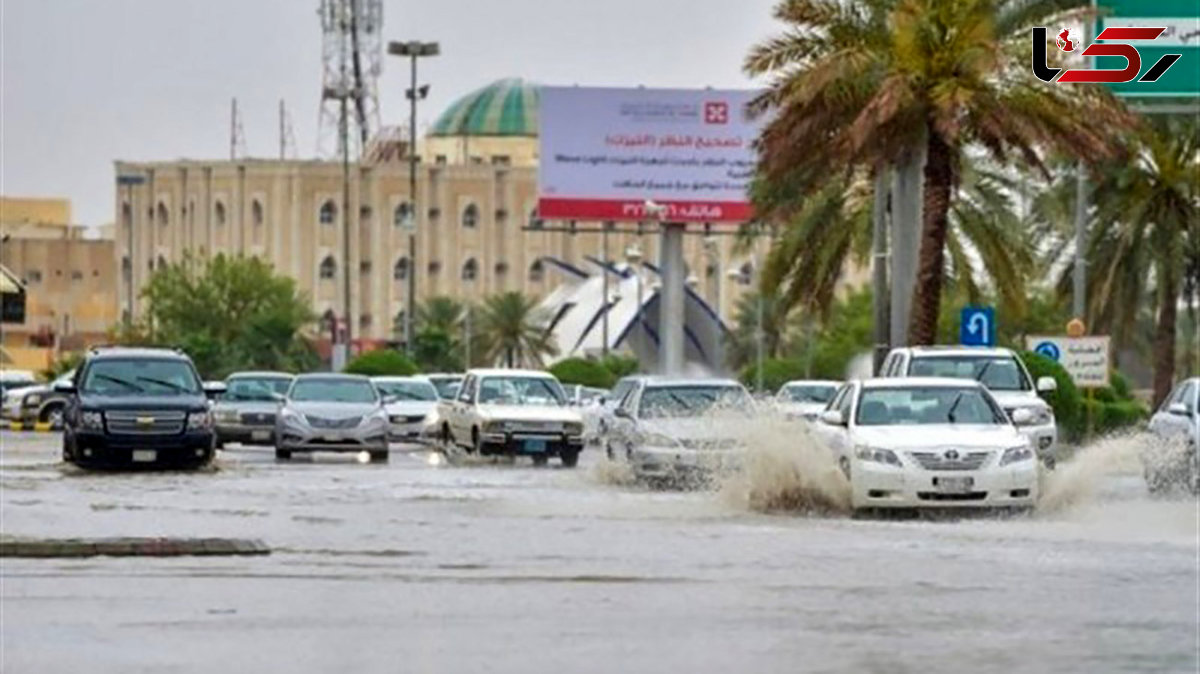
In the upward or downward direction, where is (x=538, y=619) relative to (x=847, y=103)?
downward

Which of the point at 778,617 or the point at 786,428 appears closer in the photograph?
the point at 778,617

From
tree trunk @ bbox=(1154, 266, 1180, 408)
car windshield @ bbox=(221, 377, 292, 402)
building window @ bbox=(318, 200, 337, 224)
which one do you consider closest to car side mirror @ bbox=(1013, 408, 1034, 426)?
car windshield @ bbox=(221, 377, 292, 402)

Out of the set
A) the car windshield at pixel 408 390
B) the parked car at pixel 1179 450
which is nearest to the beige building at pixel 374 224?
the car windshield at pixel 408 390

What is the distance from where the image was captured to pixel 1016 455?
3045 centimetres

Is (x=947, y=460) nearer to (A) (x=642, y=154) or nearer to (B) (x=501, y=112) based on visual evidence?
(A) (x=642, y=154)

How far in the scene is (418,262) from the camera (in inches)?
6821

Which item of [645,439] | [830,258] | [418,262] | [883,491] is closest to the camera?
[883,491]

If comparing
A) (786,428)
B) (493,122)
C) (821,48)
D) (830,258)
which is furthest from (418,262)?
(786,428)

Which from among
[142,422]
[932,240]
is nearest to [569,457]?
[932,240]

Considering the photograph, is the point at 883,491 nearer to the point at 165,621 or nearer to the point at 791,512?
the point at 791,512

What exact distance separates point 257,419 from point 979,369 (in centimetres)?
1869

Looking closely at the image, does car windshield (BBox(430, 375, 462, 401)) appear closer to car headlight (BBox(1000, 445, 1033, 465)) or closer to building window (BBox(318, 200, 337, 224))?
car headlight (BBox(1000, 445, 1033, 465))

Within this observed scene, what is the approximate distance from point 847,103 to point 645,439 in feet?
38.0

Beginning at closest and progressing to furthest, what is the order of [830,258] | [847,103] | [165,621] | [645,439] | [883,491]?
[165,621] → [883,491] → [645,439] → [847,103] → [830,258]
